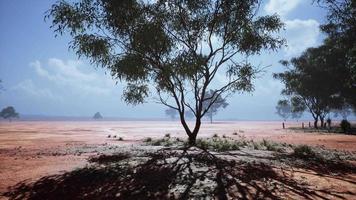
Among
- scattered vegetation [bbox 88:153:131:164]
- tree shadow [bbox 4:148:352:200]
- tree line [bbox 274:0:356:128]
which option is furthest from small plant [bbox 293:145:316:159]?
tree line [bbox 274:0:356:128]

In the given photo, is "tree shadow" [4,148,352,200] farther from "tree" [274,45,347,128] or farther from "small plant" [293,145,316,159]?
"tree" [274,45,347,128]

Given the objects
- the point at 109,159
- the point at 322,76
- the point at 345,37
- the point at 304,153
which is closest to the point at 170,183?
the point at 109,159

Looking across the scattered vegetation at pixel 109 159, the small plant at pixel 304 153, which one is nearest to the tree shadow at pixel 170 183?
the scattered vegetation at pixel 109 159

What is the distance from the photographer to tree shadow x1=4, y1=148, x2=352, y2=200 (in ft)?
42.7

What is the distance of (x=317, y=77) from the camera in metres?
67.6

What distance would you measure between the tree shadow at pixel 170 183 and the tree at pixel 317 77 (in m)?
51.5

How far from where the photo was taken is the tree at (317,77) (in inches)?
2507

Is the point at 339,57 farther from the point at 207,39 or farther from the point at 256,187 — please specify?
the point at 256,187

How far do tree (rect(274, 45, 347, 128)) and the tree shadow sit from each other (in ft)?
169

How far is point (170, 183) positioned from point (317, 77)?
6096 cm

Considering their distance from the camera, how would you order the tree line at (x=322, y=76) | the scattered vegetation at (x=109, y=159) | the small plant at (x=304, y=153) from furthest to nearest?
1. the tree line at (x=322, y=76)
2. the small plant at (x=304, y=153)
3. the scattered vegetation at (x=109, y=159)

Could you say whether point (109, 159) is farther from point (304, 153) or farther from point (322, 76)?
point (322, 76)

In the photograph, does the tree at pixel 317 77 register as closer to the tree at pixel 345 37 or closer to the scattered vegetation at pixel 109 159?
the tree at pixel 345 37

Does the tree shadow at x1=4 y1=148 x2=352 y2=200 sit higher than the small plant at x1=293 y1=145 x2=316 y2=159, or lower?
lower
